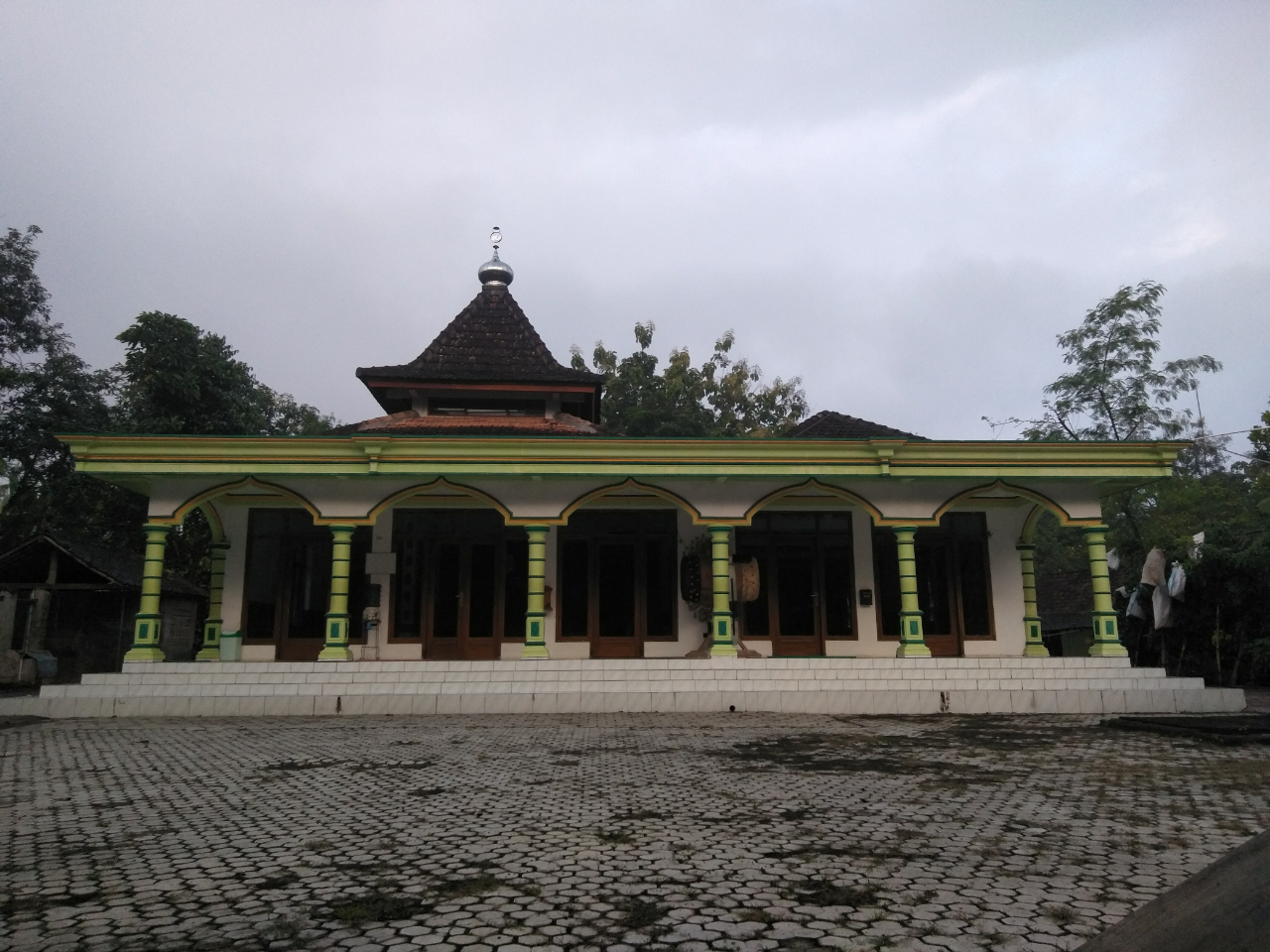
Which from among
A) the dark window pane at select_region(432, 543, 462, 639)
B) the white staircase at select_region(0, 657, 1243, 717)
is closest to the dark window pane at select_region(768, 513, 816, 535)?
the white staircase at select_region(0, 657, 1243, 717)

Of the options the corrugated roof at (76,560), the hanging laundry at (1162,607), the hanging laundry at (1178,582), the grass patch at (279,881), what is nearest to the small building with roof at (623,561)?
the hanging laundry at (1178,582)

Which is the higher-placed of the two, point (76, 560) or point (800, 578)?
point (76, 560)

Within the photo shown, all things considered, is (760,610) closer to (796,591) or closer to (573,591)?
(796,591)

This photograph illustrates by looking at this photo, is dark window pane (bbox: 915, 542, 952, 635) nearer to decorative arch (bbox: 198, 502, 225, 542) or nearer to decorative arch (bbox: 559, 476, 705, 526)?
decorative arch (bbox: 559, 476, 705, 526)

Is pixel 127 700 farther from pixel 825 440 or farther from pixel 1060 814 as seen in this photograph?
pixel 1060 814

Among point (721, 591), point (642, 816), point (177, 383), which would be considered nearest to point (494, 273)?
point (177, 383)

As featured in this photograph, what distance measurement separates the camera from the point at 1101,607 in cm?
1166

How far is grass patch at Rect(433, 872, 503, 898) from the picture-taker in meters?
3.01

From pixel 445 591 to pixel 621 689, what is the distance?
3908 mm

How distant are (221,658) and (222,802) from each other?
8410 mm

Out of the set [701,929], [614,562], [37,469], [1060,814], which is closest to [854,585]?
[614,562]

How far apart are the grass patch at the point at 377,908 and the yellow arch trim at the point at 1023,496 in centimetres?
1013

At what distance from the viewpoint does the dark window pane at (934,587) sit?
1329 cm

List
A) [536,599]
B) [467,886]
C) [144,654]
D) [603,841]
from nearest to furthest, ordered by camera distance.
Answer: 1. [467,886]
2. [603,841]
3. [144,654]
4. [536,599]
